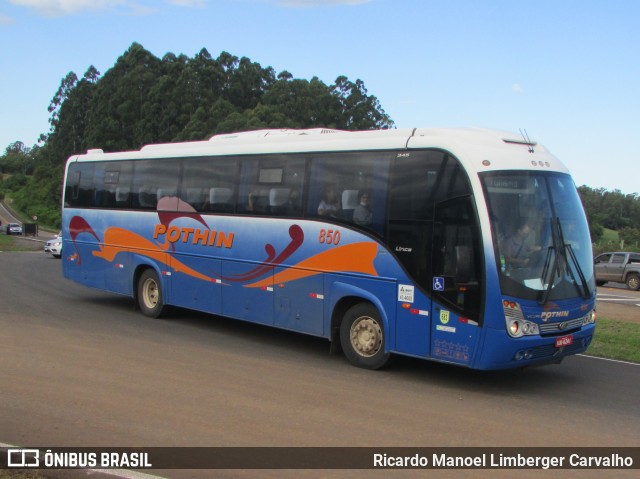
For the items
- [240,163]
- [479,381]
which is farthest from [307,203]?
[479,381]

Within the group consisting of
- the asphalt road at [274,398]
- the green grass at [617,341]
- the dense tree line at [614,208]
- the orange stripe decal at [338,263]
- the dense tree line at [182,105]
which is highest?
the dense tree line at [182,105]

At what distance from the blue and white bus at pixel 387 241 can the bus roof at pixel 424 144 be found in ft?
0.08

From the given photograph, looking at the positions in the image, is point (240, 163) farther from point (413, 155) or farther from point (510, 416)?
point (510, 416)

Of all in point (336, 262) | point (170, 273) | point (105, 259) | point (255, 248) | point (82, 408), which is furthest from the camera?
point (105, 259)

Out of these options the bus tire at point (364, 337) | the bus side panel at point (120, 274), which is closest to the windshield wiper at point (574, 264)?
the bus tire at point (364, 337)

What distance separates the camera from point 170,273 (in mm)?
13992

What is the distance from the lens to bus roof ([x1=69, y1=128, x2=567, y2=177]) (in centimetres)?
890

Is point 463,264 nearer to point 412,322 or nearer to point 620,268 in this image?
point 412,322

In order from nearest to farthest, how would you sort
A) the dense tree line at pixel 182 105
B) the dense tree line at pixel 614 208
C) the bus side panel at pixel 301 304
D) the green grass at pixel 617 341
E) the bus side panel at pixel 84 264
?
the bus side panel at pixel 301 304 → the green grass at pixel 617 341 → the bus side panel at pixel 84 264 → the dense tree line at pixel 614 208 → the dense tree line at pixel 182 105

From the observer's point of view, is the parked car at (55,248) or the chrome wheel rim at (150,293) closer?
the chrome wheel rim at (150,293)

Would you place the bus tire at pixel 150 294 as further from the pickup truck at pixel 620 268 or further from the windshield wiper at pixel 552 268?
the pickup truck at pixel 620 268

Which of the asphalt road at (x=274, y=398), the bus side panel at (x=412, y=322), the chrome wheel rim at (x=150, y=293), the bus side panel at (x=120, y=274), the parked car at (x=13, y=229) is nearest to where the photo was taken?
the asphalt road at (x=274, y=398)

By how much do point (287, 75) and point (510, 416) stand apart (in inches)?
2922

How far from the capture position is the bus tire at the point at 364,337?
990 centimetres
